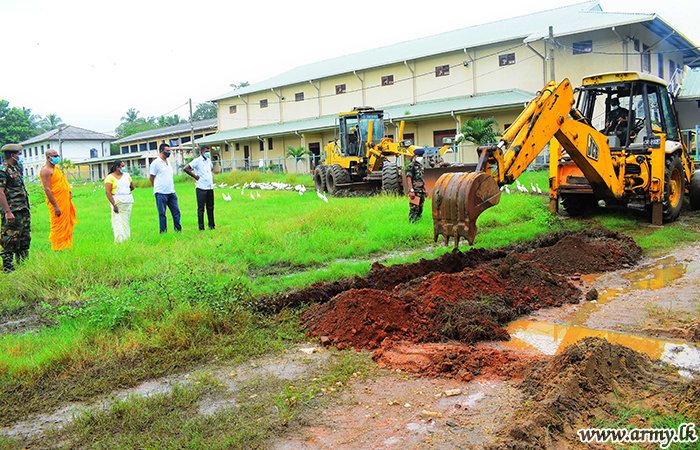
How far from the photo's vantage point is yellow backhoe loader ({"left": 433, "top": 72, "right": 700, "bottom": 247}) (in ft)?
22.9

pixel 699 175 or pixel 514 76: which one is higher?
pixel 514 76

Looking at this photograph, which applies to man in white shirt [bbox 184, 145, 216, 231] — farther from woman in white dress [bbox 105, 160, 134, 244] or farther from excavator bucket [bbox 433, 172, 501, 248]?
excavator bucket [bbox 433, 172, 501, 248]

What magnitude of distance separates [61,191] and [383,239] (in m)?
5.57

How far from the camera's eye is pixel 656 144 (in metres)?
9.86

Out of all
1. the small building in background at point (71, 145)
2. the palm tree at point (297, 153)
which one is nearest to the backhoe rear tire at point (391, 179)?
the palm tree at point (297, 153)

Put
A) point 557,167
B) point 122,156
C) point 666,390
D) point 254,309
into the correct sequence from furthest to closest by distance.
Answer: point 122,156 → point 557,167 → point 254,309 → point 666,390

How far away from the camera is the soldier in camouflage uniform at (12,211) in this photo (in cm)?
730

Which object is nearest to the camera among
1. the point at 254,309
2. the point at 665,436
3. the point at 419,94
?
the point at 665,436

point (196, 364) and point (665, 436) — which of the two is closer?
point (665, 436)

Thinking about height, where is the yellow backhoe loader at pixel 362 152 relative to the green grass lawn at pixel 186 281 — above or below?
above

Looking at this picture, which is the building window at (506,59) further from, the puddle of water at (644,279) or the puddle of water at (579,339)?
the puddle of water at (579,339)

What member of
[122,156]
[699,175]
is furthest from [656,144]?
[122,156]

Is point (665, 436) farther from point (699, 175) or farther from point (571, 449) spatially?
point (699, 175)

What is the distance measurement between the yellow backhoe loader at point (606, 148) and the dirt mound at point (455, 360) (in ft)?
7.34
